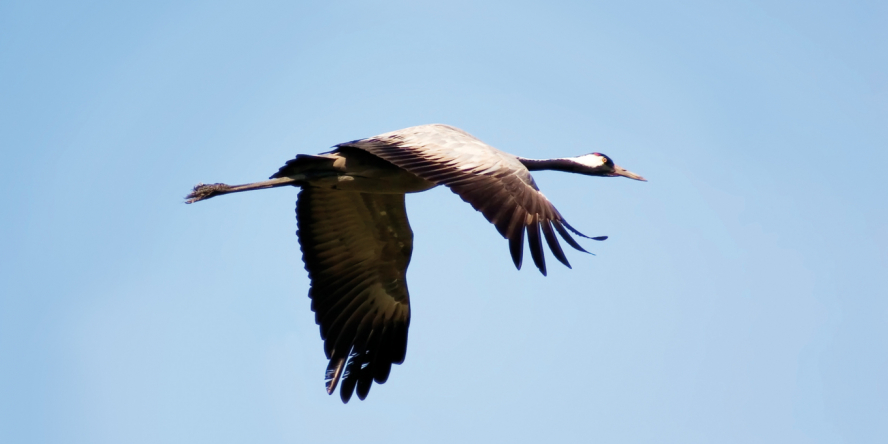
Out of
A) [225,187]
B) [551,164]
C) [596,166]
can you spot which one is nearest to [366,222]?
[225,187]

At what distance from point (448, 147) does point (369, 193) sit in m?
1.67

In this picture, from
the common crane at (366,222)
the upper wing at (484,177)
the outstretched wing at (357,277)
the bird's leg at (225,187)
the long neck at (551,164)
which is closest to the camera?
the upper wing at (484,177)

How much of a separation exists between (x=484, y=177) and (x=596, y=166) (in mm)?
3201

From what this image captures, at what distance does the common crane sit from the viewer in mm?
9922

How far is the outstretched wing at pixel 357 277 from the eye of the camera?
11414 mm

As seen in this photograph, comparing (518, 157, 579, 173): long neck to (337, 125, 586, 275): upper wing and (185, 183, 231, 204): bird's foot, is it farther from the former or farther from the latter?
(185, 183, 231, 204): bird's foot

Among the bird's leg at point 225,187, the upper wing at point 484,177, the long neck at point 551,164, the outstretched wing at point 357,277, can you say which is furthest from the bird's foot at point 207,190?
the long neck at point 551,164

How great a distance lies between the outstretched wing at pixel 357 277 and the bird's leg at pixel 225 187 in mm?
748

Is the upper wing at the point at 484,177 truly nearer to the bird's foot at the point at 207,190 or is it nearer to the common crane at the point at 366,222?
the common crane at the point at 366,222

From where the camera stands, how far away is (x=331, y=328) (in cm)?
1165

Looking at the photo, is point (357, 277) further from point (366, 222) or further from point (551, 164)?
point (551, 164)

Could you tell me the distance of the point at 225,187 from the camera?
10.5 meters

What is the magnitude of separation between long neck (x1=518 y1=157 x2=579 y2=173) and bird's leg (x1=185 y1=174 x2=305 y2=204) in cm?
251

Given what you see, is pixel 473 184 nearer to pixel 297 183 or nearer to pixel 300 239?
pixel 297 183
